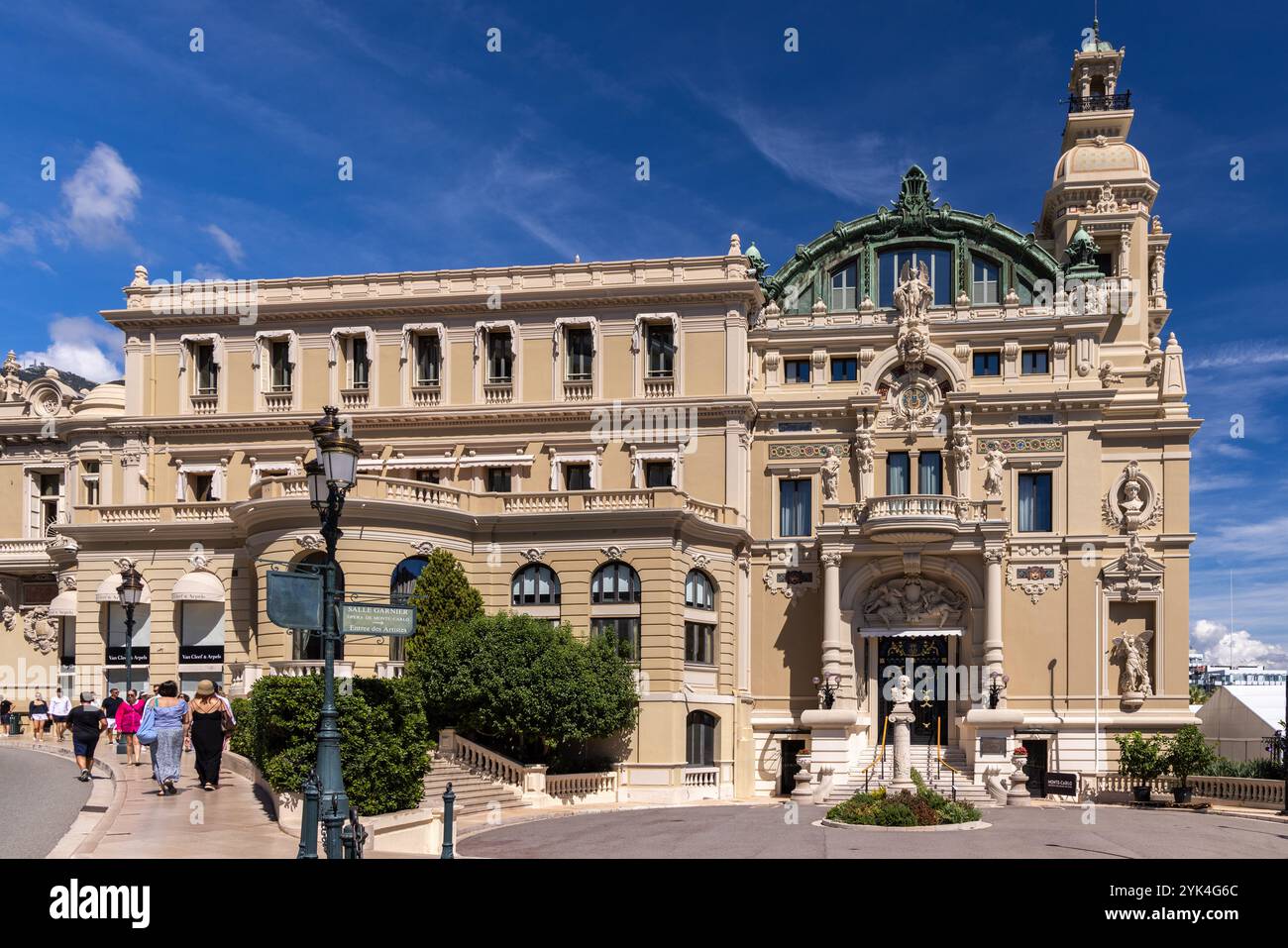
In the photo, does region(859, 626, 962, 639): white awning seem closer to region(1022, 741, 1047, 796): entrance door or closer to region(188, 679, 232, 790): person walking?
region(1022, 741, 1047, 796): entrance door

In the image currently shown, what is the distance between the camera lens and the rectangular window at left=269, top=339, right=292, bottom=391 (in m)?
49.7

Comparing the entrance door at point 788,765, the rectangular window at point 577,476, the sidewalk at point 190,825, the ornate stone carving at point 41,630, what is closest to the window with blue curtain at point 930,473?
the entrance door at point 788,765

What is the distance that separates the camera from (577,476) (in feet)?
157

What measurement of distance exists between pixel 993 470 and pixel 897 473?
3.43 meters

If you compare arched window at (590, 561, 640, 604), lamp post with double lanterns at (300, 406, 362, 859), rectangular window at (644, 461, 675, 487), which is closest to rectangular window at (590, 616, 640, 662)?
arched window at (590, 561, 640, 604)

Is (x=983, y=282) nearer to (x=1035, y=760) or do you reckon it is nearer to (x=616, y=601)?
(x=1035, y=760)

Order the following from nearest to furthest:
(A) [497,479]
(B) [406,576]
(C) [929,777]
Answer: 1. (C) [929,777]
2. (B) [406,576]
3. (A) [497,479]

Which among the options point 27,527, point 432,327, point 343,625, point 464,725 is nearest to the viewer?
point 343,625

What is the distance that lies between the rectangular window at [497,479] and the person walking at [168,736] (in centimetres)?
2249

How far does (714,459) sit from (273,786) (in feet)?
80.5

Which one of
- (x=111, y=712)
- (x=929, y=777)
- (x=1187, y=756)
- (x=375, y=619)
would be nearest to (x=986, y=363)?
(x=1187, y=756)

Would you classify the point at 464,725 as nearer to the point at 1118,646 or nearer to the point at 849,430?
the point at 849,430
